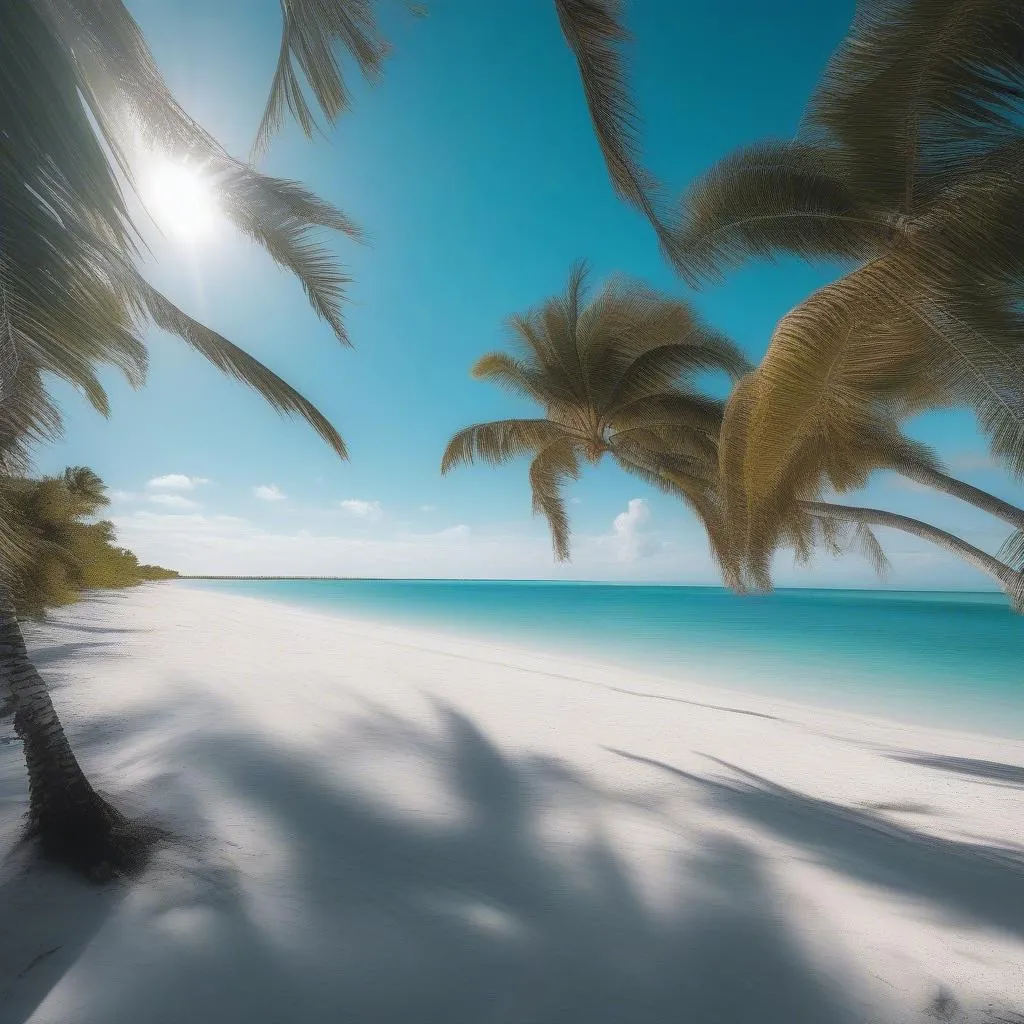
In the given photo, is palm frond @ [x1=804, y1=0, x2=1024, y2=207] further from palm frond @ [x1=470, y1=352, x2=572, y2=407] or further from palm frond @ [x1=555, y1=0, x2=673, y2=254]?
palm frond @ [x1=470, y1=352, x2=572, y2=407]

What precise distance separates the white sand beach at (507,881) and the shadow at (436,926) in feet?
0.03

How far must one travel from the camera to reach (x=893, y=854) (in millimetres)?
2795

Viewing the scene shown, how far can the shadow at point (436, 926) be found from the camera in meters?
1.57

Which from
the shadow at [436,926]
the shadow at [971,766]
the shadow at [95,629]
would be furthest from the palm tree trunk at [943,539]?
the shadow at [95,629]

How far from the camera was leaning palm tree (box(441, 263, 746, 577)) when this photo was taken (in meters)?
7.91

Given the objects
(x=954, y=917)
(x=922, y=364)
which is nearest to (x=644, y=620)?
(x=922, y=364)

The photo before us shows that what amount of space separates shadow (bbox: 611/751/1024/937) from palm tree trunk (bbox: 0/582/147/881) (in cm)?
332

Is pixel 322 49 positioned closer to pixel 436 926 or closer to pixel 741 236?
pixel 741 236

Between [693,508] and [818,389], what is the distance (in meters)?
5.85

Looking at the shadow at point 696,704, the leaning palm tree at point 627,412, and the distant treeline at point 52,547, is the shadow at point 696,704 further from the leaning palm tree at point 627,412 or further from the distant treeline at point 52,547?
the distant treeline at point 52,547

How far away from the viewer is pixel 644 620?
2952 centimetres

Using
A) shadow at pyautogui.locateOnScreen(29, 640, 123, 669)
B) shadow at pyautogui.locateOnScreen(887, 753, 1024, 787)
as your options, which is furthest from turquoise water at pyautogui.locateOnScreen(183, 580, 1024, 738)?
shadow at pyautogui.locateOnScreen(29, 640, 123, 669)

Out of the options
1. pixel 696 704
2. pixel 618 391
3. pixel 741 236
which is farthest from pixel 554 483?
pixel 741 236

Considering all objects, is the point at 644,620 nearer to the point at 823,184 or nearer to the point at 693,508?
the point at 693,508
